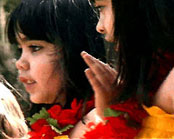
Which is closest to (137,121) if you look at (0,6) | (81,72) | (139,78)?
(139,78)

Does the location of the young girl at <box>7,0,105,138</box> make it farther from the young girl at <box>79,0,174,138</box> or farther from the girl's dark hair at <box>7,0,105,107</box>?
the young girl at <box>79,0,174,138</box>

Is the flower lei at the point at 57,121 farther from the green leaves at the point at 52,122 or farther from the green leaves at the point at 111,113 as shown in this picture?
the green leaves at the point at 111,113

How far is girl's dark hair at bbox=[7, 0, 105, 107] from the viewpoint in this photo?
153cm

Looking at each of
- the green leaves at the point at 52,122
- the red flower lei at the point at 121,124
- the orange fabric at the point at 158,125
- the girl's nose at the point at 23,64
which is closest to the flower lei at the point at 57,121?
the green leaves at the point at 52,122

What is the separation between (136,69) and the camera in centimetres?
119

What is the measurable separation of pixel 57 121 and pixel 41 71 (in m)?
0.17

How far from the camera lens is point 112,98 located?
1.26 m

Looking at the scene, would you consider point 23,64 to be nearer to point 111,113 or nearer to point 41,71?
point 41,71

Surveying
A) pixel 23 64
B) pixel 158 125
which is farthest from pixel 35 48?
pixel 158 125

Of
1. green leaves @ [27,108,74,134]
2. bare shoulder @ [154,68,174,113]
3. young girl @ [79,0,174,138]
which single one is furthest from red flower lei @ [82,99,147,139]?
green leaves @ [27,108,74,134]

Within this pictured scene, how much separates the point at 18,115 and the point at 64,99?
0.51 m

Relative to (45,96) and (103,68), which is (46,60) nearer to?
(45,96)

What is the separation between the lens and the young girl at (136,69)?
1.10 m

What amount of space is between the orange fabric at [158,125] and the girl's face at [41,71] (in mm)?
474
